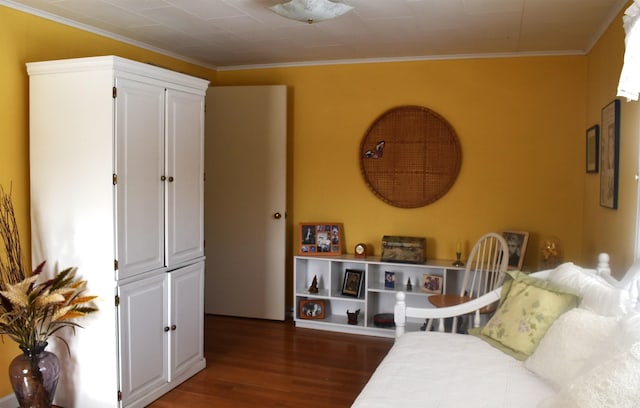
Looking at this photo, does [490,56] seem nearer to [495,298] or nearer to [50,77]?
[495,298]

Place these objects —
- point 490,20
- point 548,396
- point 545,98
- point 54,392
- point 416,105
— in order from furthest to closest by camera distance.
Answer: point 416,105 → point 545,98 → point 490,20 → point 54,392 → point 548,396

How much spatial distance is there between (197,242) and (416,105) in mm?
2184

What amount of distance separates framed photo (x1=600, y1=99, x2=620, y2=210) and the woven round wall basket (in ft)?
4.15

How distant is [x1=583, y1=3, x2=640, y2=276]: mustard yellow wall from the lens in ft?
8.33

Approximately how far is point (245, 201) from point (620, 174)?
121 inches

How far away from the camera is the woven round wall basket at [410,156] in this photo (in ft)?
14.4

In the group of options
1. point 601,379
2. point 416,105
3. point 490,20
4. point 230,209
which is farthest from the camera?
point 230,209

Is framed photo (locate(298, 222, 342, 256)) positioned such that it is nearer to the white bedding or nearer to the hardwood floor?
the hardwood floor

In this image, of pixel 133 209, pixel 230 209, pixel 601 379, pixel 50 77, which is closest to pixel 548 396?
pixel 601 379

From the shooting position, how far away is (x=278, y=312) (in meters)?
4.74

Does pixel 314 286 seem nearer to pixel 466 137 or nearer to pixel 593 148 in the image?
pixel 466 137

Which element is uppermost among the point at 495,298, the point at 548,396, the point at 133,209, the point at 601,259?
the point at 133,209

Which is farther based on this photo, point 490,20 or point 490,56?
point 490,56

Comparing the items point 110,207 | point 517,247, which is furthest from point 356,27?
point 517,247
